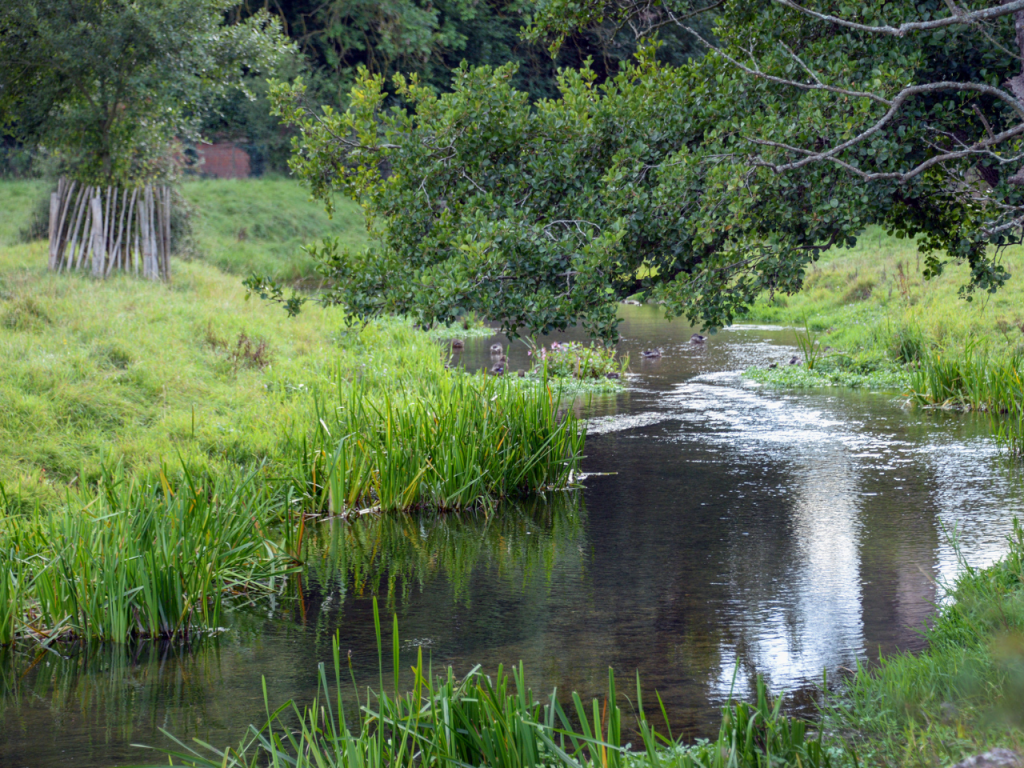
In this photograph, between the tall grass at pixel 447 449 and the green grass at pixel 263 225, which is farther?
the green grass at pixel 263 225

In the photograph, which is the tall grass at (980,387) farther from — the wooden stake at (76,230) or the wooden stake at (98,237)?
the wooden stake at (76,230)

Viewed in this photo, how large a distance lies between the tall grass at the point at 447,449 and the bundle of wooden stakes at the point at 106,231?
9.74 metres

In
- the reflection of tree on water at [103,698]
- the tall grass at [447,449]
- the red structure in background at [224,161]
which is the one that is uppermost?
the red structure in background at [224,161]

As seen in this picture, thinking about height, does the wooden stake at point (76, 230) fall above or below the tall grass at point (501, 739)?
above

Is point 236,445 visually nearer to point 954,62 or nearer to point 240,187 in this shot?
point 954,62

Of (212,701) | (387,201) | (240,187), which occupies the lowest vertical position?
Answer: (212,701)

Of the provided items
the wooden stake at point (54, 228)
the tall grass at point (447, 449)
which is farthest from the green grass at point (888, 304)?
the wooden stake at point (54, 228)

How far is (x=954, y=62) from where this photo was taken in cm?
577

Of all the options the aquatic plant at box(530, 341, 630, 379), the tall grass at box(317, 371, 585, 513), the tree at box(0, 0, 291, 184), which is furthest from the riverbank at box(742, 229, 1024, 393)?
the tree at box(0, 0, 291, 184)

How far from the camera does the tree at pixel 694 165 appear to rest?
540 cm

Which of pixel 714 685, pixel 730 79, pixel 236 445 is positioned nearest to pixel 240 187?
pixel 236 445

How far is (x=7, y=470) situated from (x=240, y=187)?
2636 centimetres

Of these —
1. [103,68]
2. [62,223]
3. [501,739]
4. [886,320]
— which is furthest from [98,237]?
[501,739]

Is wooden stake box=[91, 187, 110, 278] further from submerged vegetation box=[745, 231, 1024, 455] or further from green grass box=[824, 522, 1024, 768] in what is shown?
green grass box=[824, 522, 1024, 768]
